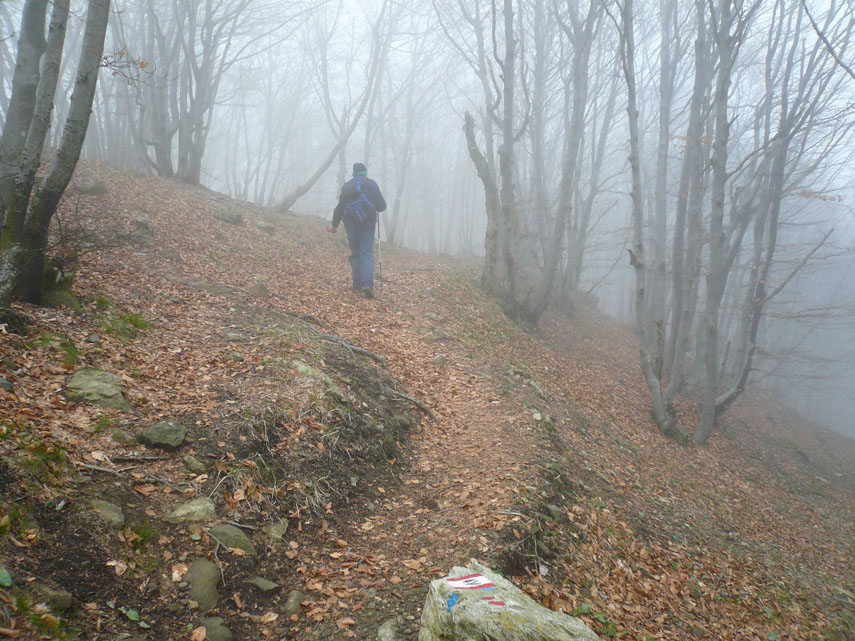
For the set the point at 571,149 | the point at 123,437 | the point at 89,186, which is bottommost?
the point at 123,437

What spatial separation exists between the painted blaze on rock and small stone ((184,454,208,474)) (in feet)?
6.73

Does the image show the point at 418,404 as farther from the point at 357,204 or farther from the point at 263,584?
the point at 357,204

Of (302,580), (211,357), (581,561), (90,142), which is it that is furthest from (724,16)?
(90,142)

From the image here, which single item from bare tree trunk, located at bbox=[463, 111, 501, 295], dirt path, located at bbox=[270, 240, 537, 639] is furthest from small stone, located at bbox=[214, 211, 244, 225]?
bare tree trunk, located at bbox=[463, 111, 501, 295]

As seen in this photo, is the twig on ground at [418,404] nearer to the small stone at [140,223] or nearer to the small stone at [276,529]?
the small stone at [276,529]

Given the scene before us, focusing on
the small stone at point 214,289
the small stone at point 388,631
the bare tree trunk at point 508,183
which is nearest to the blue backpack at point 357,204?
the small stone at point 214,289

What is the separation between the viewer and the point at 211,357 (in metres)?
5.13

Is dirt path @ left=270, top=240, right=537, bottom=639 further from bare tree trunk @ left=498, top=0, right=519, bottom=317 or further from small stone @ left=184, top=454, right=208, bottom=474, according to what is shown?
bare tree trunk @ left=498, top=0, right=519, bottom=317

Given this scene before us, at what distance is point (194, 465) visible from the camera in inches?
147

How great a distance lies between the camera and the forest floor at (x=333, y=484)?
9.71ft

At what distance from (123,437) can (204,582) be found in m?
1.35

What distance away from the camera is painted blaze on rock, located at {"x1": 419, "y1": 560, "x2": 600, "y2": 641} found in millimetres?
2410

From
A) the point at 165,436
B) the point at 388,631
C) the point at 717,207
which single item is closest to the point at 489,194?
the point at 717,207

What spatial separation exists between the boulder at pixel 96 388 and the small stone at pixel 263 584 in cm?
181
